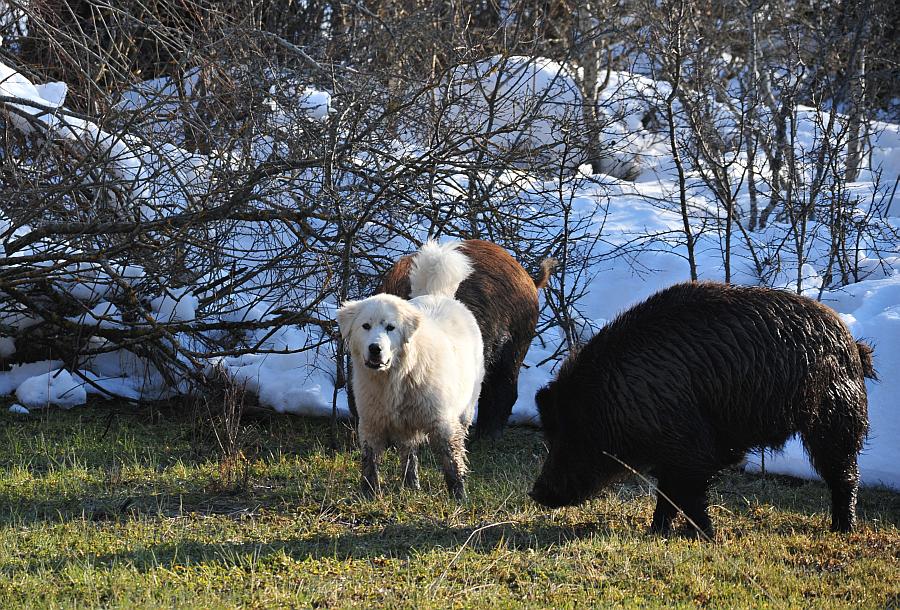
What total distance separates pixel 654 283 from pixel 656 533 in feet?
20.2

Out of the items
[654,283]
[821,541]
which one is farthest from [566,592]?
[654,283]

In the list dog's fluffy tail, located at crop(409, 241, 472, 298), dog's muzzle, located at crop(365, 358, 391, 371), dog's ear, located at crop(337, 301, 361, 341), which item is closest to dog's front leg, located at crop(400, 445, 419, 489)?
dog's muzzle, located at crop(365, 358, 391, 371)

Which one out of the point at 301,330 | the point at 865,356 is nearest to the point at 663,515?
the point at 865,356

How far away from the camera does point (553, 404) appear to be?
577 centimetres

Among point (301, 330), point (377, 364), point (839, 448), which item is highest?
point (301, 330)

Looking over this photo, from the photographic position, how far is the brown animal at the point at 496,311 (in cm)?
759

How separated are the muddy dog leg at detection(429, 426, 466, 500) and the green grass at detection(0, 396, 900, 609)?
0.34ft

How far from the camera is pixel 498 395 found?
805cm

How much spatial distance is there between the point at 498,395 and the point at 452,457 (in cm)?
198

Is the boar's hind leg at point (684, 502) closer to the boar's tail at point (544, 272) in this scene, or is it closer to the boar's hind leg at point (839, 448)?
the boar's hind leg at point (839, 448)

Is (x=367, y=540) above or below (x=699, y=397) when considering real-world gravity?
below

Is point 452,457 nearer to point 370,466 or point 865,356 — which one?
point 370,466

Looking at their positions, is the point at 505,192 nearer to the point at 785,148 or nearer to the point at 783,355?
the point at 785,148

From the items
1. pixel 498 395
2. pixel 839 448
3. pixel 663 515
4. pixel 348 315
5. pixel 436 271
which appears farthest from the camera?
pixel 498 395
